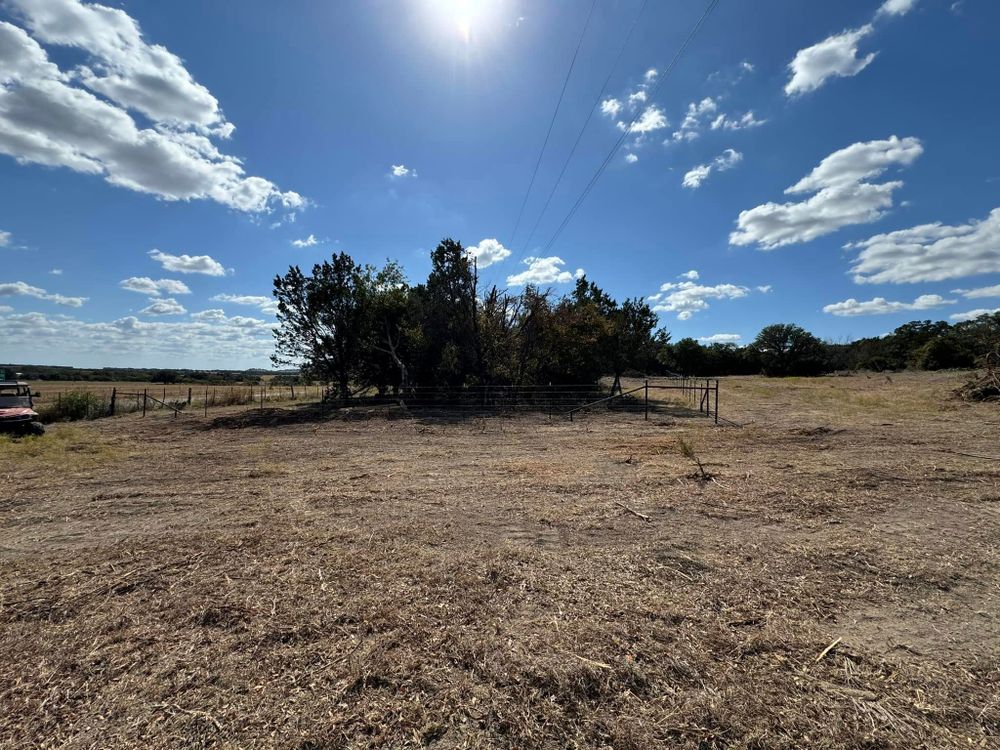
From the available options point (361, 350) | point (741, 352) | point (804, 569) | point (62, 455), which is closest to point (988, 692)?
point (804, 569)

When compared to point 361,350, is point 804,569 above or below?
below

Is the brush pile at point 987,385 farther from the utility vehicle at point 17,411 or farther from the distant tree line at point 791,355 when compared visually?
the distant tree line at point 791,355

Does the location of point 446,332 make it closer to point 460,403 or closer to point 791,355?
point 460,403

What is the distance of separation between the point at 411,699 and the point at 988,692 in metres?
3.35

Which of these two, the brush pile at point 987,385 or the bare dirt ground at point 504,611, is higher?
the brush pile at point 987,385

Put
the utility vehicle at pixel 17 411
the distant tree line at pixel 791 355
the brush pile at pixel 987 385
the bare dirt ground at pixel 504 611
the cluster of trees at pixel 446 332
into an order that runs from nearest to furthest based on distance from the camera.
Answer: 1. the bare dirt ground at pixel 504 611
2. the utility vehicle at pixel 17 411
3. the brush pile at pixel 987 385
4. the cluster of trees at pixel 446 332
5. the distant tree line at pixel 791 355

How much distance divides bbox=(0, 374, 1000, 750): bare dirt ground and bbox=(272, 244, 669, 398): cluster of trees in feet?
60.9

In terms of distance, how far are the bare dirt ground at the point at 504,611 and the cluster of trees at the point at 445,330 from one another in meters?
18.6

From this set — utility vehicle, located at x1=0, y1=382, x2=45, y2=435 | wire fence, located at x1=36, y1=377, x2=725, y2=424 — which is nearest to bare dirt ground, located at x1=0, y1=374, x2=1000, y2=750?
utility vehicle, located at x1=0, y1=382, x2=45, y2=435

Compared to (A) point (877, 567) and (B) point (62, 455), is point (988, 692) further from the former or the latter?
(B) point (62, 455)

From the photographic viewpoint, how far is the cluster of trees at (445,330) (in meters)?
26.0

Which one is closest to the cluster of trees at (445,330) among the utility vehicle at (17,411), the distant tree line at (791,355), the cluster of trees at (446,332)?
the cluster of trees at (446,332)

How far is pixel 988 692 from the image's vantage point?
2.52m

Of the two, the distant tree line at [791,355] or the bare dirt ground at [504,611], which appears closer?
the bare dirt ground at [504,611]
